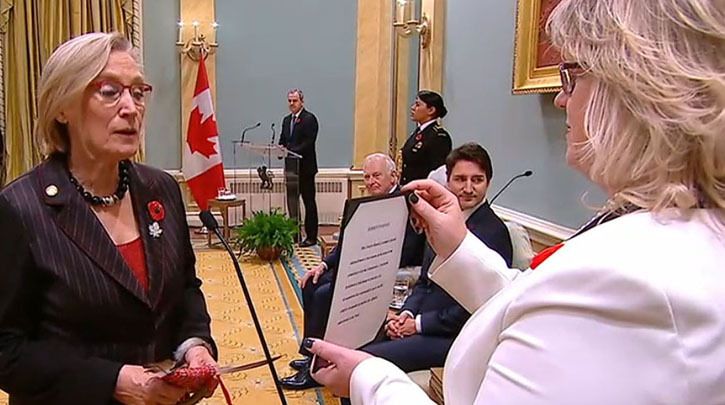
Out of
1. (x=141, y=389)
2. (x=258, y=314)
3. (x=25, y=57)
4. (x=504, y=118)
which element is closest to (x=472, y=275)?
(x=141, y=389)

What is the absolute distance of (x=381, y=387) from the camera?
869 mm

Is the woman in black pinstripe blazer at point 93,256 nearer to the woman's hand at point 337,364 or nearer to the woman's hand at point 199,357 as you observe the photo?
the woman's hand at point 199,357

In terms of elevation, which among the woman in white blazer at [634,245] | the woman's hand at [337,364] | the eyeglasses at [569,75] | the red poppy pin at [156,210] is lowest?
the woman's hand at [337,364]

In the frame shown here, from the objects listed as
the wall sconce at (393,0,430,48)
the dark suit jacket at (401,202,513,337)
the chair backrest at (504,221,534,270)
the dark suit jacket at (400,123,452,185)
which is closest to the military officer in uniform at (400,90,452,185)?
the dark suit jacket at (400,123,452,185)

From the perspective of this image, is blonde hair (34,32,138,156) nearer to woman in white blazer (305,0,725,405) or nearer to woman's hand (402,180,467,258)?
woman's hand (402,180,467,258)

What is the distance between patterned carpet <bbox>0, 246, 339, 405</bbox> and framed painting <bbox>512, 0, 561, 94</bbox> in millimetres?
1854

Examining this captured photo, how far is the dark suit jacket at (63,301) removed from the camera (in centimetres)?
128

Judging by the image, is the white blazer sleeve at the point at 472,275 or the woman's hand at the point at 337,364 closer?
the woman's hand at the point at 337,364

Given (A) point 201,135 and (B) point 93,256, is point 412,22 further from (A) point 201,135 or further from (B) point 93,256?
(B) point 93,256

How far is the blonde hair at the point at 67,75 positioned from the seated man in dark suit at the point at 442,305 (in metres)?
1.40

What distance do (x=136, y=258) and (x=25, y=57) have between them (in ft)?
17.9

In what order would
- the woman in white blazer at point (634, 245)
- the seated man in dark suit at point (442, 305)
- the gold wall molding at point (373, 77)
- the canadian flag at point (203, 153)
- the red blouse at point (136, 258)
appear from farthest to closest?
the gold wall molding at point (373, 77) → the canadian flag at point (203, 153) → the seated man in dark suit at point (442, 305) → the red blouse at point (136, 258) → the woman in white blazer at point (634, 245)

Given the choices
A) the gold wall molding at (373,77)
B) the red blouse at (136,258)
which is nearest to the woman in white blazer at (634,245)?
the red blouse at (136,258)

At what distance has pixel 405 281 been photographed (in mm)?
3076
